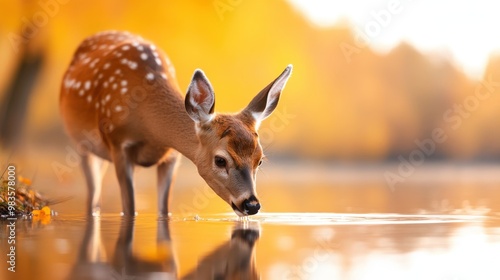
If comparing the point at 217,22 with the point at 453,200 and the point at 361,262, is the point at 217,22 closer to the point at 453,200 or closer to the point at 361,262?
the point at 453,200

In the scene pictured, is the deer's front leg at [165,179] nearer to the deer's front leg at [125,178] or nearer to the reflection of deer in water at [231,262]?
the deer's front leg at [125,178]

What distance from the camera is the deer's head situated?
604 centimetres

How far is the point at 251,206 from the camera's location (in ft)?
19.2

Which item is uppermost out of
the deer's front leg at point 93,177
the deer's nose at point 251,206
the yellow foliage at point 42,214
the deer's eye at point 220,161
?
the deer's front leg at point 93,177

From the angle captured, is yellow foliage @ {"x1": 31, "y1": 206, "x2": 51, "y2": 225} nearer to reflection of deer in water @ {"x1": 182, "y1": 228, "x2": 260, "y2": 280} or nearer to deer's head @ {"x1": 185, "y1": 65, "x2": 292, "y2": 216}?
deer's head @ {"x1": 185, "y1": 65, "x2": 292, "y2": 216}

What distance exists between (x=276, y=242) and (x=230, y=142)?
2.73ft

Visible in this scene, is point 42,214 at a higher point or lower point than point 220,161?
lower

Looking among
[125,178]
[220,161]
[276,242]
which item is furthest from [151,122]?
[276,242]

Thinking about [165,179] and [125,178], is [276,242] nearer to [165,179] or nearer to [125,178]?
[125,178]

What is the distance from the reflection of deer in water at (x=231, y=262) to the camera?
4.22 m

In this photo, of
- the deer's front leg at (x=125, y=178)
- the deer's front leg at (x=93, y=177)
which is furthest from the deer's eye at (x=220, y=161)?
the deer's front leg at (x=93, y=177)

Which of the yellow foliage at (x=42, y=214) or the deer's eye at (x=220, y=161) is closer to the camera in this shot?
the deer's eye at (x=220, y=161)

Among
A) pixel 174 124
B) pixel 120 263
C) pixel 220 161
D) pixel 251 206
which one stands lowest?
pixel 120 263

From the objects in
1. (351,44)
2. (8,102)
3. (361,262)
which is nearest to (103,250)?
(361,262)
